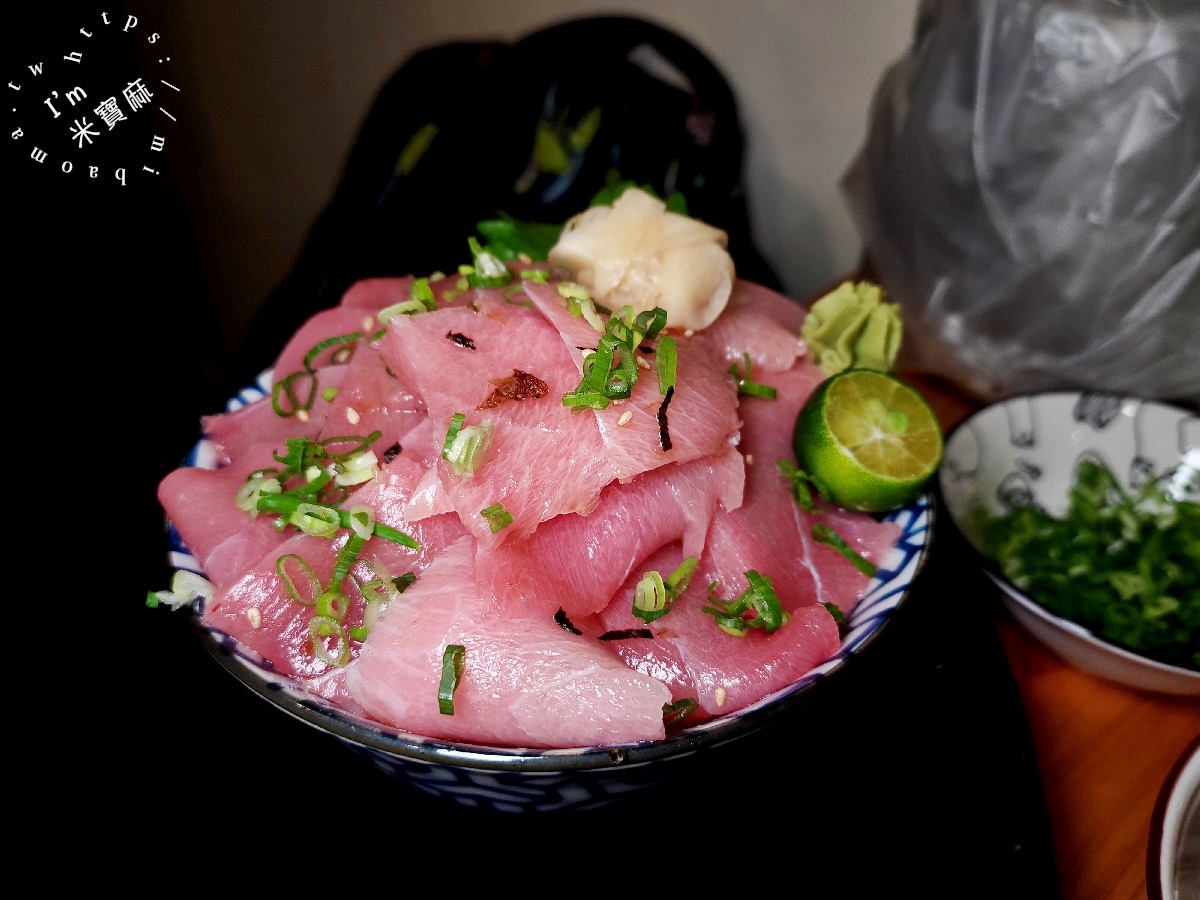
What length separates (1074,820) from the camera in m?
1.14

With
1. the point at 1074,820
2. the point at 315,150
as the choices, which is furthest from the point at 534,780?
the point at 315,150

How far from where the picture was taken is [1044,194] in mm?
1691

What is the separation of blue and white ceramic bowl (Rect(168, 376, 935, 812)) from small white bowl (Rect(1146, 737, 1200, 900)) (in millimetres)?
433

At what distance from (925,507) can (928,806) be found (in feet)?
1.35

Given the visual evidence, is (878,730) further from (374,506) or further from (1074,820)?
(374,506)

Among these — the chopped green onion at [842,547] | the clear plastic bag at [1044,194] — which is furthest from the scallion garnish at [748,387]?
the clear plastic bag at [1044,194]

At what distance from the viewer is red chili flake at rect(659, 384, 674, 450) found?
0.94 m

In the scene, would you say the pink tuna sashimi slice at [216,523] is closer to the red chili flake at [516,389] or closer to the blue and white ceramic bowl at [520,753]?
the blue and white ceramic bowl at [520,753]

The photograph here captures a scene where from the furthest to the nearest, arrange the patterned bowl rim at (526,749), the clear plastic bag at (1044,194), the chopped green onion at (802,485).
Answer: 1. the clear plastic bag at (1044,194)
2. the chopped green onion at (802,485)
3. the patterned bowl rim at (526,749)

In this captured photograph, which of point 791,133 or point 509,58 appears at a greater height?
point 509,58

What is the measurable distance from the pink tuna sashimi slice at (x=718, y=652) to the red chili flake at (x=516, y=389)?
27 cm

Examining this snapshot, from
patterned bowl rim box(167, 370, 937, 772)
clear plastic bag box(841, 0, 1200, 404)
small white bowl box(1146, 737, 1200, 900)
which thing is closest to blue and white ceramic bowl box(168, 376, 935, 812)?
patterned bowl rim box(167, 370, 937, 772)

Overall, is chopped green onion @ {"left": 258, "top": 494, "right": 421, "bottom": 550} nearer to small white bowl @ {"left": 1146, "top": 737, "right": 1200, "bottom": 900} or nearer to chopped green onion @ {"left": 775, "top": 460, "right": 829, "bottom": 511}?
chopped green onion @ {"left": 775, "top": 460, "right": 829, "bottom": 511}

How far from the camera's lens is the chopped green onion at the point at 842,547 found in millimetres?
1096
